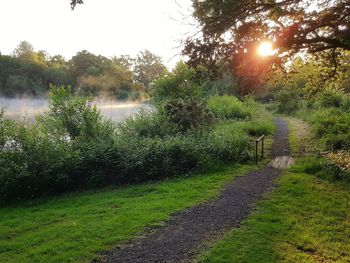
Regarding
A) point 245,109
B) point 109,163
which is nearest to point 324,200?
point 109,163

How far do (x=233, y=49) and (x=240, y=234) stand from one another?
548 cm

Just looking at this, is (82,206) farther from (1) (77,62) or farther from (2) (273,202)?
(1) (77,62)

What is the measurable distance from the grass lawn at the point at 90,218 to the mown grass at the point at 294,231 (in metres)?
2.02

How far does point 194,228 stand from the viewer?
8477 mm

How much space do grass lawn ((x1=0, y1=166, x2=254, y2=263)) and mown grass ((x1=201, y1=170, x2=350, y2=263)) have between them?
6.64 feet

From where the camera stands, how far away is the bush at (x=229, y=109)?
33281 millimetres

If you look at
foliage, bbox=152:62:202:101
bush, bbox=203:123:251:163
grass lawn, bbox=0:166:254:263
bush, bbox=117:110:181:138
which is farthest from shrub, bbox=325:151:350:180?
foliage, bbox=152:62:202:101

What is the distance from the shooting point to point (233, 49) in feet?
35.9

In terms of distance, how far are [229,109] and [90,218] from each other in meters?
25.9

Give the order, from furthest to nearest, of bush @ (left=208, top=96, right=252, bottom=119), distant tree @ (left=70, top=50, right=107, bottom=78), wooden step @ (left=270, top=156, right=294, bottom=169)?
distant tree @ (left=70, top=50, right=107, bottom=78), bush @ (left=208, top=96, right=252, bottom=119), wooden step @ (left=270, top=156, right=294, bottom=169)

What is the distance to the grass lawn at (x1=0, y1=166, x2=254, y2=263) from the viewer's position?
7.48 metres

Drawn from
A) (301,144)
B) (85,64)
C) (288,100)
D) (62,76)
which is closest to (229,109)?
(301,144)

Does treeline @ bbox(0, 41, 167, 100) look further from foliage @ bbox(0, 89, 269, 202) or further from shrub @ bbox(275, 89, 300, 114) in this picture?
foliage @ bbox(0, 89, 269, 202)

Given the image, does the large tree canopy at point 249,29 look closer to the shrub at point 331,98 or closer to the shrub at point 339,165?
the shrub at point 339,165
